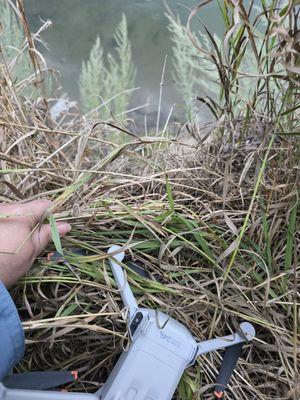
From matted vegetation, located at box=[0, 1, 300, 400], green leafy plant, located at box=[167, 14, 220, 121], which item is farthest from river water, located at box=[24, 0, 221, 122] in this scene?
Result: matted vegetation, located at box=[0, 1, 300, 400]

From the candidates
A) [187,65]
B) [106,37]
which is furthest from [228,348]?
[106,37]

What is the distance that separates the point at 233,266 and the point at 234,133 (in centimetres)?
15

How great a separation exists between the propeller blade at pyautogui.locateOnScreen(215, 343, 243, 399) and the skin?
19 centimetres

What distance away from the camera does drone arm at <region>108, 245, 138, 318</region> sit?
46 cm

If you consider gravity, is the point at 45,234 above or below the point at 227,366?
above

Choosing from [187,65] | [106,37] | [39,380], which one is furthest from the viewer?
[106,37]

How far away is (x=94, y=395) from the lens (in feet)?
1.44

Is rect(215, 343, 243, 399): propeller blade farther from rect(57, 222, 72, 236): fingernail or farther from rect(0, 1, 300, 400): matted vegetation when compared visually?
rect(57, 222, 72, 236): fingernail

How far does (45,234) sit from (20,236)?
24 millimetres

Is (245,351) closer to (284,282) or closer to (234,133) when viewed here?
(284,282)

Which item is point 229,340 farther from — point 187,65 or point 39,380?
point 187,65

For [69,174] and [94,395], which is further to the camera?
[69,174]

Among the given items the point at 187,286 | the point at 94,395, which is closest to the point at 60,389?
the point at 94,395

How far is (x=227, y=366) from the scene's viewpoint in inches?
18.7
